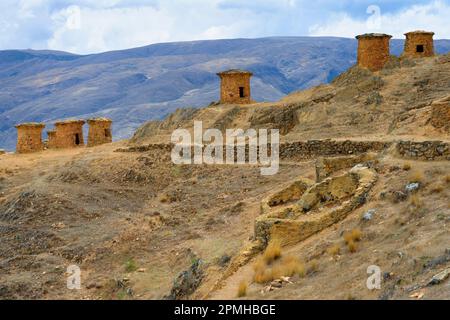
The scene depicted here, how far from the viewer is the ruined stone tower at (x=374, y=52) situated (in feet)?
102

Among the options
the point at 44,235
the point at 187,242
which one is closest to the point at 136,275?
the point at 187,242

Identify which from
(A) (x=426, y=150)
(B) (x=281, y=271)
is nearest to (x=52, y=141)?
(A) (x=426, y=150)

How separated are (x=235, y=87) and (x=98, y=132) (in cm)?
875

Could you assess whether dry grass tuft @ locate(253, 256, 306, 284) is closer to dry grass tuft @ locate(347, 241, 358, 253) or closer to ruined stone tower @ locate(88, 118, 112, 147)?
dry grass tuft @ locate(347, 241, 358, 253)

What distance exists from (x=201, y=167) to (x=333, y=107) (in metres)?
6.88

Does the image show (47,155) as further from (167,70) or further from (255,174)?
(167,70)

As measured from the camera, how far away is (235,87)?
111 feet

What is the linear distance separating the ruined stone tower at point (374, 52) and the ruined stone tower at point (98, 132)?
15.5 meters

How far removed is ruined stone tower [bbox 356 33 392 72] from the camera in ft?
102

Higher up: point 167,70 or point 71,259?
point 167,70

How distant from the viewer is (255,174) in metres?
23.0

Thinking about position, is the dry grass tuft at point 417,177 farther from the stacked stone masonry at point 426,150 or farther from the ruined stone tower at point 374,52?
the ruined stone tower at point 374,52

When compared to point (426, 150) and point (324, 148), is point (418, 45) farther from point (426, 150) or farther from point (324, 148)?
point (426, 150)

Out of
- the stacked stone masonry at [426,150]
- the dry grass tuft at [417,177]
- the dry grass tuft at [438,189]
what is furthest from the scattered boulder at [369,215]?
the stacked stone masonry at [426,150]
